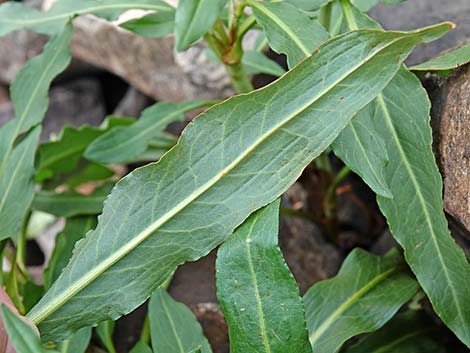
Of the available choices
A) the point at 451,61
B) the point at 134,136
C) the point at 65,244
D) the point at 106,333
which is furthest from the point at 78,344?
the point at 451,61

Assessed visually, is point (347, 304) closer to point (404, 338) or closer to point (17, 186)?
point (404, 338)

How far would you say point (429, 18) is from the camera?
1.01 metres

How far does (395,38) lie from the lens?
603mm

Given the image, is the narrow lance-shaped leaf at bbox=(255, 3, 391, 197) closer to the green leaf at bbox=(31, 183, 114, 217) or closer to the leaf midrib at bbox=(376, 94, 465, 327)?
the leaf midrib at bbox=(376, 94, 465, 327)

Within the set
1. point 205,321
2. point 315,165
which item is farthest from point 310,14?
point 205,321

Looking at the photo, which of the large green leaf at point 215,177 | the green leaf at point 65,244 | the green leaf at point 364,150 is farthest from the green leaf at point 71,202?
the green leaf at point 364,150

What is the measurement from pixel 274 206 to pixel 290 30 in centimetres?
20

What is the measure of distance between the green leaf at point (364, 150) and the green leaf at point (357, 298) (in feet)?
0.57

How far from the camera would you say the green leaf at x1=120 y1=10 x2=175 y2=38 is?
89 cm

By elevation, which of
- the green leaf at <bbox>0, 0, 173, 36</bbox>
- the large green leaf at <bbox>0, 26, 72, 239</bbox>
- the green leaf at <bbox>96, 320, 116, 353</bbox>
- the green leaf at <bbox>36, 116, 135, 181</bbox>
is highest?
the green leaf at <bbox>0, 0, 173, 36</bbox>

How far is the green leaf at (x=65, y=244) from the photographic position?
36.9 inches

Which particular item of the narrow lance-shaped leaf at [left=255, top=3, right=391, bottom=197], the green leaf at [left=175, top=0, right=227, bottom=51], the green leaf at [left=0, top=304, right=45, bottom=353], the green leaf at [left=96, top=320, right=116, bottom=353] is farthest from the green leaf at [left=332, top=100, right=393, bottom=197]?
the green leaf at [left=96, top=320, right=116, bottom=353]

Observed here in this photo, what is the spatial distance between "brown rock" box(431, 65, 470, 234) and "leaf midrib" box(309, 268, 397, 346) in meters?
0.12

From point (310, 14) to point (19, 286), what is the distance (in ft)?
1.64
